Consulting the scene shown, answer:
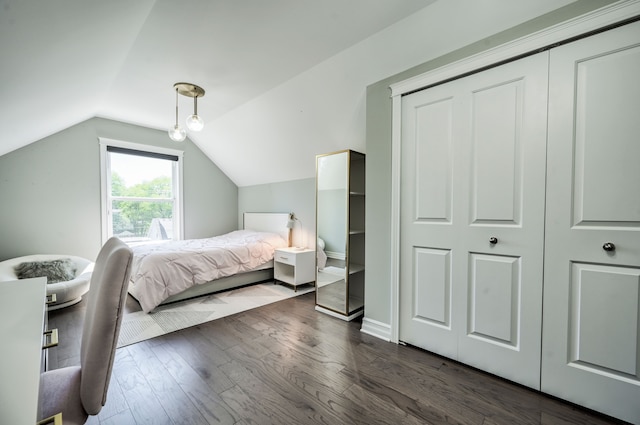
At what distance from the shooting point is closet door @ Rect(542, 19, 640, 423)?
134 centimetres

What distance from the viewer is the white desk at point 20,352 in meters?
0.49

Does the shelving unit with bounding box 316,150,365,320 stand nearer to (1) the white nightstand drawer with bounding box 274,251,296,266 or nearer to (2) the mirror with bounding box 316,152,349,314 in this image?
(2) the mirror with bounding box 316,152,349,314

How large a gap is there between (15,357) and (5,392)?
20 cm

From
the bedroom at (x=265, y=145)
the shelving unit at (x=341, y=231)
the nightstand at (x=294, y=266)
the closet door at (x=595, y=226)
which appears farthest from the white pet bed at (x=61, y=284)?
the closet door at (x=595, y=226)

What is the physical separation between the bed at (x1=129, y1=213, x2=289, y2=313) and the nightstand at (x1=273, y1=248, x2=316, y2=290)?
20 centimetres

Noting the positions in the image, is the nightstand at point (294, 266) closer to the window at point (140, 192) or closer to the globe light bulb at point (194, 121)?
the globe light bulb at point (194, 121)

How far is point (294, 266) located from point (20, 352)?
9.85ft

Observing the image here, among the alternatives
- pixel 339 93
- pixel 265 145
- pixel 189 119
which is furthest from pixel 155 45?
pixel 265 145

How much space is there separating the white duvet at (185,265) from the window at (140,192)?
1145 millimetres

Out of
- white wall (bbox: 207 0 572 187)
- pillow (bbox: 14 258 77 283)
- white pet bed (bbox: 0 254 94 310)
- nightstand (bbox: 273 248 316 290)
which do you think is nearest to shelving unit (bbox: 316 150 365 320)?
white wall (bbox: 207 0 572 187)

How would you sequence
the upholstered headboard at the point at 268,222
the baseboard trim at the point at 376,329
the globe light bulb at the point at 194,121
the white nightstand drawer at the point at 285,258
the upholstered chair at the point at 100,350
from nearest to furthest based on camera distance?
the upholstered chair at the point at 100,350 → the baseboard trim at the point at 376,329 → the globe light bulb at the point at 194,121 → the white nightstand drawer at the point at 285,258 → the upholstered headboard at the point at 268,222

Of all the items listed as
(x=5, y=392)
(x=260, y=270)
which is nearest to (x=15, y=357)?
(x=5, y=392)

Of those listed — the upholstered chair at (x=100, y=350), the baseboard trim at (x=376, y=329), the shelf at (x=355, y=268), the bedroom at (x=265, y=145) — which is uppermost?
the bedroom at (x=265, y=145)

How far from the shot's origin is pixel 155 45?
2186 mm
